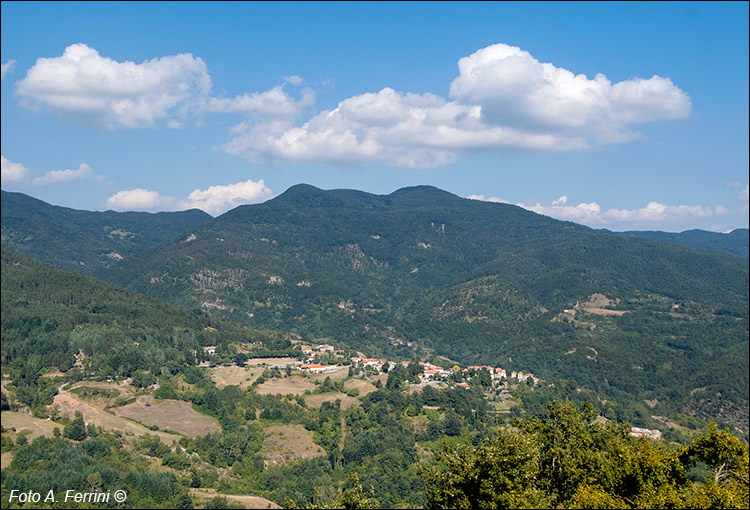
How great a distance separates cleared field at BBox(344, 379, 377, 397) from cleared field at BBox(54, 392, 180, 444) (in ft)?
133

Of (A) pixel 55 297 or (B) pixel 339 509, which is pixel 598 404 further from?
(A) pixel 55 297

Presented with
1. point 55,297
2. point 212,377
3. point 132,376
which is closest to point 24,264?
point 55,297

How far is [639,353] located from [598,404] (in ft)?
259

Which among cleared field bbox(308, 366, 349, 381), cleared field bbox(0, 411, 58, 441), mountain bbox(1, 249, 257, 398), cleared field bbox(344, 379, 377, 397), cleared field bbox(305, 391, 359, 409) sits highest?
mountain bbox(1, 249, 257, 398)

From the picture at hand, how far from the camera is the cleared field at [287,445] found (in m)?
79.2

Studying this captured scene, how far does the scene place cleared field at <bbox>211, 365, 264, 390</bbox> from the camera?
106525 mm

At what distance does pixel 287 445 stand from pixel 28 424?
115 ft

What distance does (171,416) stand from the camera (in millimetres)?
84875

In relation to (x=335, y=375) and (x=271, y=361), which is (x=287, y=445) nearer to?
(x=335, y=375)

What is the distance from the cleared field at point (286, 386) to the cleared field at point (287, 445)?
50.5 feet

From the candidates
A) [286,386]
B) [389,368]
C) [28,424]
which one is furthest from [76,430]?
[389,368]

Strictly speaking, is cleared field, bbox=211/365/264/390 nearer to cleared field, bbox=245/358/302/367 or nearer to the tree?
cleared field, bbox=245/358/302/367

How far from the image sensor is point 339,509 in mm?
29609

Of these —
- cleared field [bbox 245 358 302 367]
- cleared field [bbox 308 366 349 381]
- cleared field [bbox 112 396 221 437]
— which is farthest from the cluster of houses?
cleared field [bbox 112 396 221 437]
